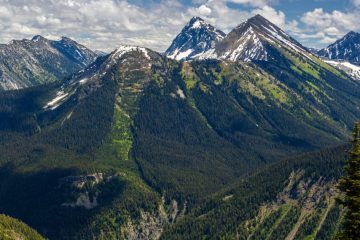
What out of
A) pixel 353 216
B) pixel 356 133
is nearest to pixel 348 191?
pixel 353 216

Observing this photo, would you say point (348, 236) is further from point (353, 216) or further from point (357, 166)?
point (357, 166)

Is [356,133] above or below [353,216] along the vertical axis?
above

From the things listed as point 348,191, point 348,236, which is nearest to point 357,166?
point 348,191

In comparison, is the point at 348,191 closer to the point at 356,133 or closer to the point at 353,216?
the point at 353,216

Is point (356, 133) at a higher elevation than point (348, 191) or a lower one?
higher

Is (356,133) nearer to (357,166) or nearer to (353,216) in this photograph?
(357,166)

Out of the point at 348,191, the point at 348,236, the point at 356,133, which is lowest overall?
the point at 348,236
